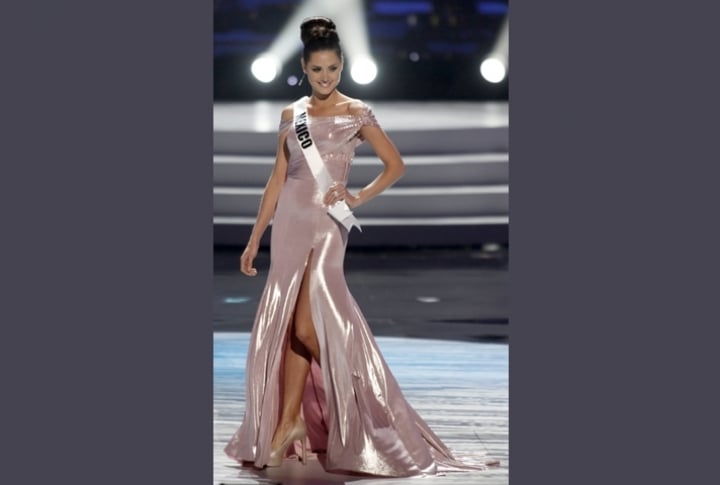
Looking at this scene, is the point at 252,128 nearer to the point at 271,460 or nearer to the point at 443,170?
the point at 443,170

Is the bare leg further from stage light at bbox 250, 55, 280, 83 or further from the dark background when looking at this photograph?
stage light at bbox 250, 55, 280, 83

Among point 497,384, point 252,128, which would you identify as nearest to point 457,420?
point 497,384

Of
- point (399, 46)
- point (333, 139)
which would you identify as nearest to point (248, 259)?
point (333, 139)

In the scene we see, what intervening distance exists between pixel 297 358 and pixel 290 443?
0.33 meters

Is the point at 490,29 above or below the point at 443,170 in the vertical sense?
above

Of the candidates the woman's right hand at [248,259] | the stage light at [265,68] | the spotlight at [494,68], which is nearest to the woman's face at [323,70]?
the woman's right hand at [248,259]

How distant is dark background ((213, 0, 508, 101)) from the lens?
26.6 ft

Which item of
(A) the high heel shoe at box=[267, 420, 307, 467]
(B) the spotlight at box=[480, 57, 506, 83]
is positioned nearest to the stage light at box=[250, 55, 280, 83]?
(B) the spotlight at box=[480, 57, 506, 83]

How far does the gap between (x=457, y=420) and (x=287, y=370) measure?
988 millimetres

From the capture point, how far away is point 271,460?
20.8 feet

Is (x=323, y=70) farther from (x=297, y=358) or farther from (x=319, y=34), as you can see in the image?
(x=297, y=358)

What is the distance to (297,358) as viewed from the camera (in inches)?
254

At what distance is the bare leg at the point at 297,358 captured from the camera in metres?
6.38

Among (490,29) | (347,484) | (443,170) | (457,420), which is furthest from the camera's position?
(443,170)
